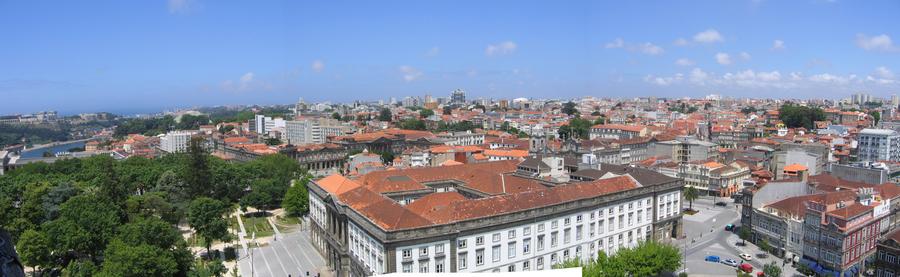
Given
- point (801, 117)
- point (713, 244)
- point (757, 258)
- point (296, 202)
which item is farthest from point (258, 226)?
point (801, 117)

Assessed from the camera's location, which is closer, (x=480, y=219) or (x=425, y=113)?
(x=480, y=219)

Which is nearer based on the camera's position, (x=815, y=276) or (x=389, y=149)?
(x=815, y=276)

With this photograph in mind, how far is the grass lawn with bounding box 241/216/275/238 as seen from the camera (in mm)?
54481

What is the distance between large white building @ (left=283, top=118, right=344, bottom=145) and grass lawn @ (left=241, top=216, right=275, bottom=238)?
77661 mm

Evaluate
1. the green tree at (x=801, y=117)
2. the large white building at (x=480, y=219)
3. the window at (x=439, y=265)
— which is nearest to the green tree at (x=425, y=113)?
the green tree at (x=801, y=117)

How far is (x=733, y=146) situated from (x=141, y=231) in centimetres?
10340

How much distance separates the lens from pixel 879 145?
8231cm

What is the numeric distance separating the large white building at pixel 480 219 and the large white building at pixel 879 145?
53112 millimetres

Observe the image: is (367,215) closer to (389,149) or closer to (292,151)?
(292,151)

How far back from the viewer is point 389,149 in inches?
4532

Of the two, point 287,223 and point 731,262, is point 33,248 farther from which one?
point 731,262

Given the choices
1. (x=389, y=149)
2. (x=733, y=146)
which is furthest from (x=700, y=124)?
(x=389, y=149)

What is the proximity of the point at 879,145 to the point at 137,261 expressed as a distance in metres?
94.5

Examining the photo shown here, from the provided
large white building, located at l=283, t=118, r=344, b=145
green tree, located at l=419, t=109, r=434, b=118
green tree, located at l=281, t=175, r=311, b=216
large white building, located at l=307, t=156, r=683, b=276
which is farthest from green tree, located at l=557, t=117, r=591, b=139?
green tree, located at l=281, t=175, r=311, b=216
